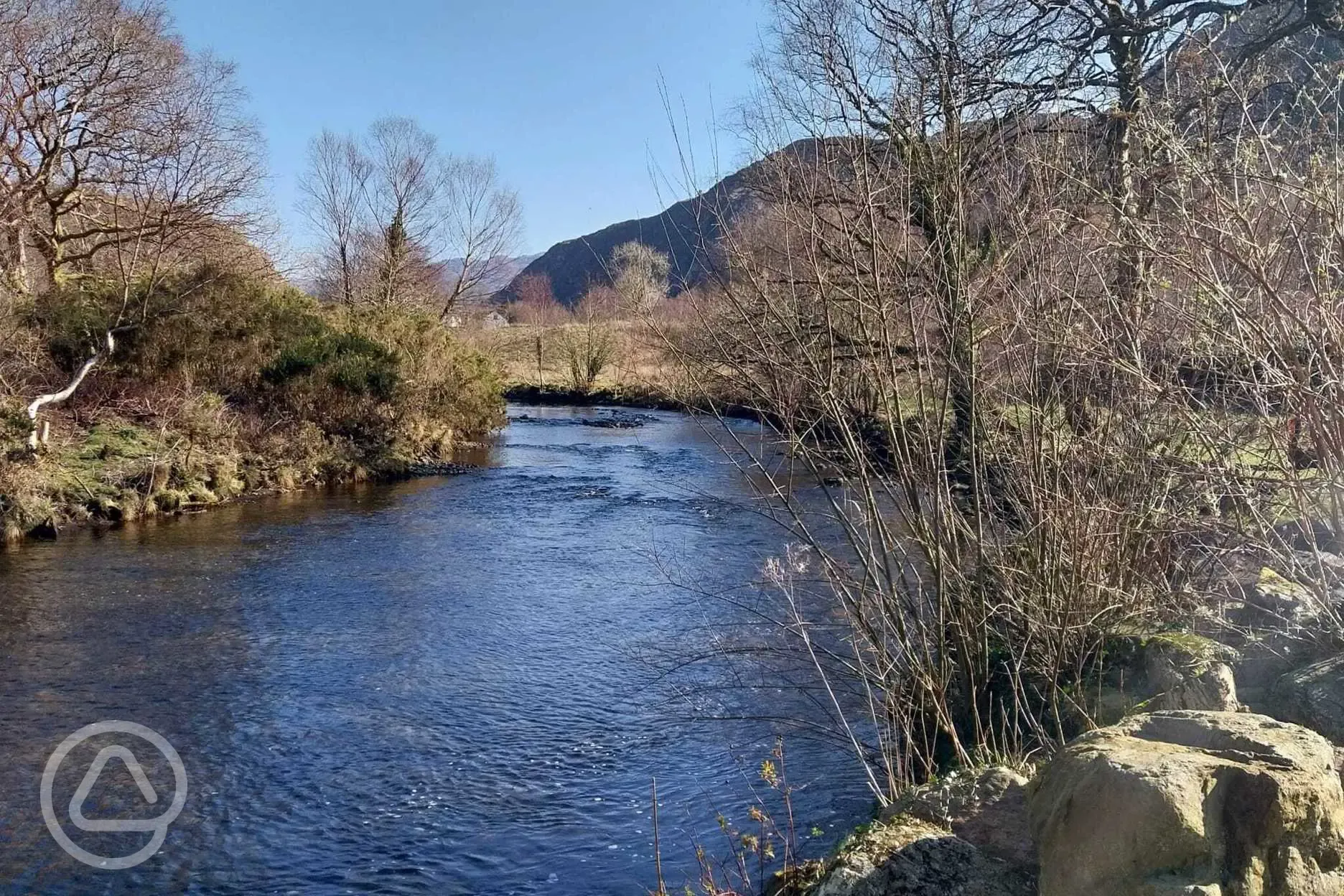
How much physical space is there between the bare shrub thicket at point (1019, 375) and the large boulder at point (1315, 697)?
483mm

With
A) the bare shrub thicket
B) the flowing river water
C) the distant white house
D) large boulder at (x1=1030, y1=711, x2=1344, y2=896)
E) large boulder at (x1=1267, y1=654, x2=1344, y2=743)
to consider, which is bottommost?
the flowing river water

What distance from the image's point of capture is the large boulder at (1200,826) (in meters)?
2.69

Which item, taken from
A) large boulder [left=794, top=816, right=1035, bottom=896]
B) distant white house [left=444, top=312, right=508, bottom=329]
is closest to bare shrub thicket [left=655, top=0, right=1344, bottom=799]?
large boulder [left=794, top=816, right=1035, bottom=896]

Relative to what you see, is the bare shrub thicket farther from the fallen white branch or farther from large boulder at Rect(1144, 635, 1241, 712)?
the fallen white branch

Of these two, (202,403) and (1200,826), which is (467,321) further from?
(1200,826)

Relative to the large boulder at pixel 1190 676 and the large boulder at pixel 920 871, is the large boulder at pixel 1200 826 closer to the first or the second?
the large boulder at pixel 920 871

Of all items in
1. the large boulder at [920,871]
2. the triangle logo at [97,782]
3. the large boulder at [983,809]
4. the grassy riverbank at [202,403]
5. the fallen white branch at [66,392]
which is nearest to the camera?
the large boulder at [920,871]

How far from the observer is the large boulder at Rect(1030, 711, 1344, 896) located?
2693 millimetres

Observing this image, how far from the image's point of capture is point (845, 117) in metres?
4.91

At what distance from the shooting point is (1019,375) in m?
5.25
